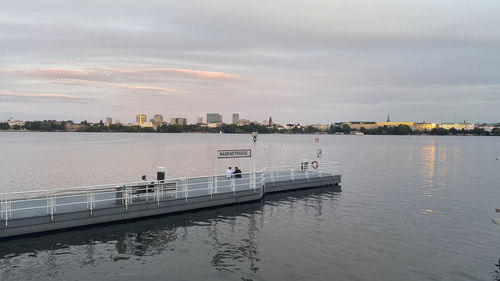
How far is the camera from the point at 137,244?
825 inches

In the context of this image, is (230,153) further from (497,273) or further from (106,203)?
(497,273)

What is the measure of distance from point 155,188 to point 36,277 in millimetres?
11615

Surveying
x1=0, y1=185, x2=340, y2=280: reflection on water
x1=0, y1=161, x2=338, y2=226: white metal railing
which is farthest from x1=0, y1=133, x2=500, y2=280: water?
x1=0, y1=161, x2=338, y2=226: white metal railing

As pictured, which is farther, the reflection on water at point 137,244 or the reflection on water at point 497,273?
the reflection on water at point 137,244

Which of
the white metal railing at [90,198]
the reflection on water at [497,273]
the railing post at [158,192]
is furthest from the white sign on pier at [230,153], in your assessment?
the reflection on water at [497,273]

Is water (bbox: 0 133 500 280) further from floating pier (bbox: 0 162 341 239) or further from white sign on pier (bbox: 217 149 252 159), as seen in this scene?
white sign on pier (bbox: 217 149 252 159)

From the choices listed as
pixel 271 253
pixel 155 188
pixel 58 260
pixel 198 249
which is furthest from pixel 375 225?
pixel 58 260

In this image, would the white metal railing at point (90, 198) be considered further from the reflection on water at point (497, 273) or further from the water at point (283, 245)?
the reflection on water at point (497, 273)

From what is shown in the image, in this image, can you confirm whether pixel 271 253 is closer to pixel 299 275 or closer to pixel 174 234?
pixel 299 275

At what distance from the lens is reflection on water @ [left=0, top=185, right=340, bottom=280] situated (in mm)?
17719

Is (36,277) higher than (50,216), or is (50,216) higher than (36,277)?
(50,216)

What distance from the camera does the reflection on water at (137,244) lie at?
17.7 meters

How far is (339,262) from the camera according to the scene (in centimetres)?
1880

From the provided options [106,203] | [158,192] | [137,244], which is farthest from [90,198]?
[137,244]
